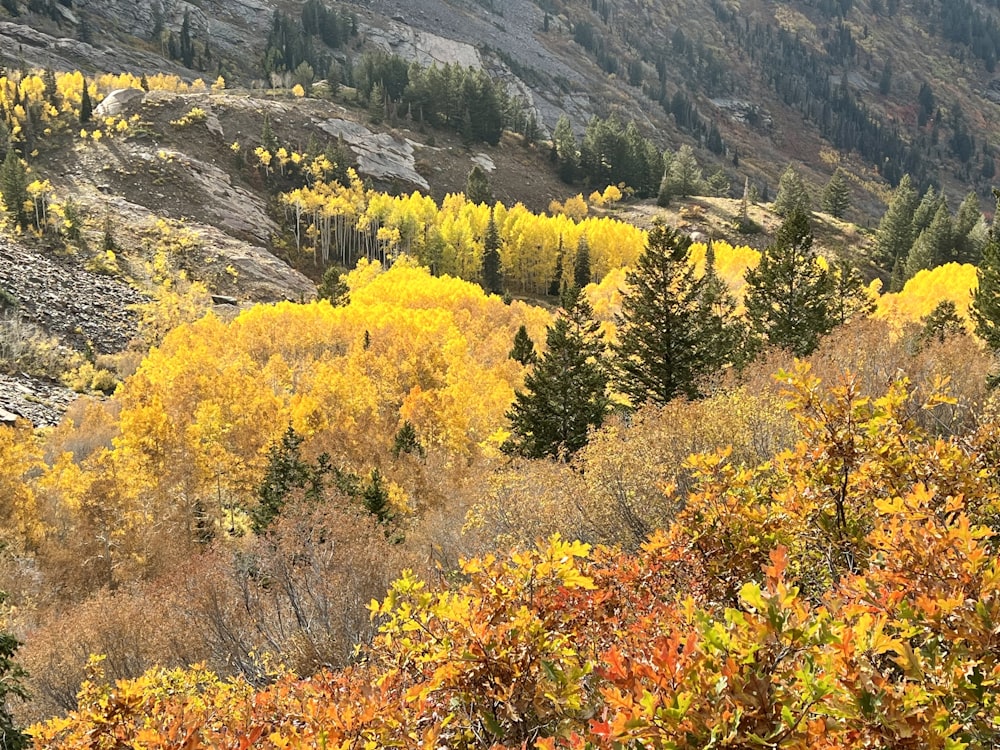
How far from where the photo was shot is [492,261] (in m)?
95.0

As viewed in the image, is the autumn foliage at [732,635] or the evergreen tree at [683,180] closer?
the autumn foliage at [732,635]

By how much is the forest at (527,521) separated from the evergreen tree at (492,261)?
69.0 ft

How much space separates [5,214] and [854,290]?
86.2 metres

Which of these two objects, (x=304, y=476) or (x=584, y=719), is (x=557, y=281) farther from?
(x=584, y=719)

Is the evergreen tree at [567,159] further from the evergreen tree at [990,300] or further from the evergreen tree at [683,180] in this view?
the evergreen tree at [990,300]

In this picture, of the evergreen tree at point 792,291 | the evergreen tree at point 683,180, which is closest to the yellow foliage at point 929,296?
the evergreen tree at point 792,291

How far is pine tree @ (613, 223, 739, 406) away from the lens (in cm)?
2733

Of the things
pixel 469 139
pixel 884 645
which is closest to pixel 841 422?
pixel 884 645

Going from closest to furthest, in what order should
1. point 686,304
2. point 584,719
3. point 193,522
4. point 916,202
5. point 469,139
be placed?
point 584,719
point 686,304
point 193,522
point 916,202
point 469,139

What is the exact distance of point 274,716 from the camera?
4891 millimetres

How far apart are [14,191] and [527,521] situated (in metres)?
81.6

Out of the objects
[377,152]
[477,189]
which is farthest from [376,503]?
[377,152]

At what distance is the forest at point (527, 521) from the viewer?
2.80 metres

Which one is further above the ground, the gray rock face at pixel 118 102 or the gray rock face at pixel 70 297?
the gray rock face at pixel 118 102
